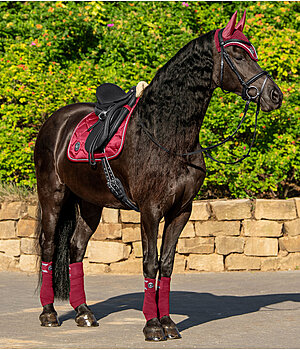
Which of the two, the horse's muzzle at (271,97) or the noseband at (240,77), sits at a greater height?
the noseband at (240,77)

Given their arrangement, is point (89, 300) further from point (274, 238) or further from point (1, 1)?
point (1, 1)

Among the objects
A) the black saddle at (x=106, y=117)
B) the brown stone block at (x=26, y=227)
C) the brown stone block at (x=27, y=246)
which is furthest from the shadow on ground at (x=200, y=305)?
the brown stone block at (x=26, y=227)

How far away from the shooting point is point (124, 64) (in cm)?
1086

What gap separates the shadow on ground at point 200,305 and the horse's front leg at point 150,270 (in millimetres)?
611

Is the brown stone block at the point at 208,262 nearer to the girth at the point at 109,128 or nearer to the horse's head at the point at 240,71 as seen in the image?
the girth at the point at 109,128

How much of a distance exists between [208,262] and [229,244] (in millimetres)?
416

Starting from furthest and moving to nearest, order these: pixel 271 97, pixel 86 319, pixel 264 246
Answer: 1. pixel 264 246
2. pixel 86 319
3. pixel 271 97

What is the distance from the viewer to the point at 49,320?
643 cm

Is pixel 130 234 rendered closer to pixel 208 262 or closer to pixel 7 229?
pixel 208 262

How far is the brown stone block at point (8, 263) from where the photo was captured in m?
10.4

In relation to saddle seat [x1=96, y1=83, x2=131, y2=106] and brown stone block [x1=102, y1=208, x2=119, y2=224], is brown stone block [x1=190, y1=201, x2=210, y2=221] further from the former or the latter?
saddle seat [x1=96, y1=83, x2=131, y2=106]

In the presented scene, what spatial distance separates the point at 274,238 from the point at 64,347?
500 centimetres

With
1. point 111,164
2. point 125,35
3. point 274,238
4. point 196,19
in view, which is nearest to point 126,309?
point 111,164

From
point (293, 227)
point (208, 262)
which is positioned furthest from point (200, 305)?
point (293, 227)
